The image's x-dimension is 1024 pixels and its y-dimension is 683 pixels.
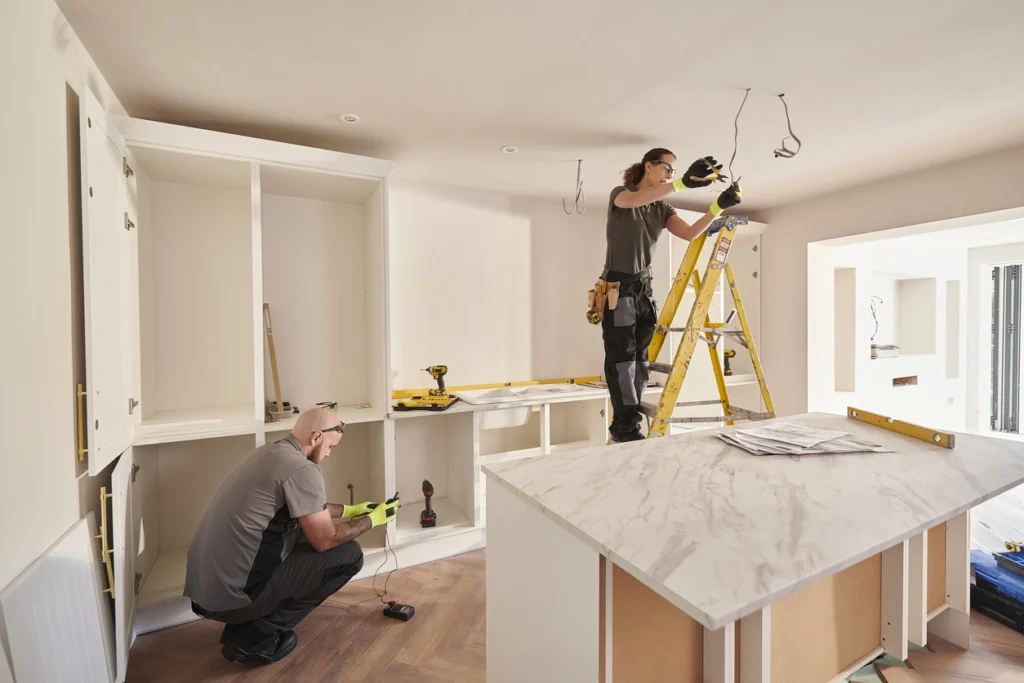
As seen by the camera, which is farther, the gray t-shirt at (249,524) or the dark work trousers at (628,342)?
the dark work trousers at (628,342)

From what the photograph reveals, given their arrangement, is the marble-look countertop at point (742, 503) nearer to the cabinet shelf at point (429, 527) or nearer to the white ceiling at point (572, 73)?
the white ceiling at point (572, 73)

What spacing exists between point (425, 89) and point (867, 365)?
4896 millimetres

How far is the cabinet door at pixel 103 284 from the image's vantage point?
56.2 inches

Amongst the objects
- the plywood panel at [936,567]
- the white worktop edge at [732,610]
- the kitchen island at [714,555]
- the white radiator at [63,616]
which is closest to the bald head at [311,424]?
the white radiator at [63,616]

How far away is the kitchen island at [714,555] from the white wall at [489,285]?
197cm

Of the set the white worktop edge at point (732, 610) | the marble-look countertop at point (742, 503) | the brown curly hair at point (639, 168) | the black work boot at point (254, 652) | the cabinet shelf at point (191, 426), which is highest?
the brown curly hair at point (639, 168)

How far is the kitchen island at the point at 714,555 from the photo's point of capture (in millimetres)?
759

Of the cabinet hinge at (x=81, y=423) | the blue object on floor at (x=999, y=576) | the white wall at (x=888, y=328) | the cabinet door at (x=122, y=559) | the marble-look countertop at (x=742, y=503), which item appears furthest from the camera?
the white wall at (x=888, y=328)

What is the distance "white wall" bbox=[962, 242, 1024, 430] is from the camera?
209 inches

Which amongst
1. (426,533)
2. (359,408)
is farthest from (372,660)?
(359,408)

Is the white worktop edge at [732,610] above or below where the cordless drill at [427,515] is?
above

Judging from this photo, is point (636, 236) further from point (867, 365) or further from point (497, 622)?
point (867, 365)

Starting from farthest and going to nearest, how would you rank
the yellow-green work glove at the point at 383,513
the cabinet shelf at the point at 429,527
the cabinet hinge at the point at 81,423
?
the cabinet shelf at the point at 429,527 < the yellow-green work glove at the point at 383,513 < the cabinet hinge at the point at 81,423

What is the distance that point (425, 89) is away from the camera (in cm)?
189
